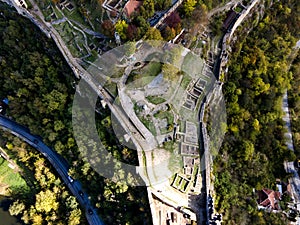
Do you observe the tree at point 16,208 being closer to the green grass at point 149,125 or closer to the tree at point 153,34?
the green grass at point 149,125

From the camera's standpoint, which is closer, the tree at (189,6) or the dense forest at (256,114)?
the dense forest at (256,114)

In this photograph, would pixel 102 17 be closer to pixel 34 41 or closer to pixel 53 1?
pixel 53 1

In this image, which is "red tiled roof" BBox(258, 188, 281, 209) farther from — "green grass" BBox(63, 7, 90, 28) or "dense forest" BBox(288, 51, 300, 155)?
"green grass" BBox(63, 7, 90, 28)

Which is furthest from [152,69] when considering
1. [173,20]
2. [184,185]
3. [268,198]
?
[268,198]

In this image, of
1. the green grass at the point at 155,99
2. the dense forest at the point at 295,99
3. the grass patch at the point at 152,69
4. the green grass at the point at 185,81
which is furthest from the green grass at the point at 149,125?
the dense forest at the point at 295,99

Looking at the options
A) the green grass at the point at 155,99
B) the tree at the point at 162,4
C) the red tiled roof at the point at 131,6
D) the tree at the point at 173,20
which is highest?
the tree at the point at 162,4

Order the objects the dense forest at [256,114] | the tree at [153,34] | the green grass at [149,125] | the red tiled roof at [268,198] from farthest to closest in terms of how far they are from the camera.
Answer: the red tiled roof at [268,198], the dense forest at [256,114], the tree at [153,34], the green grass at [149,125]
